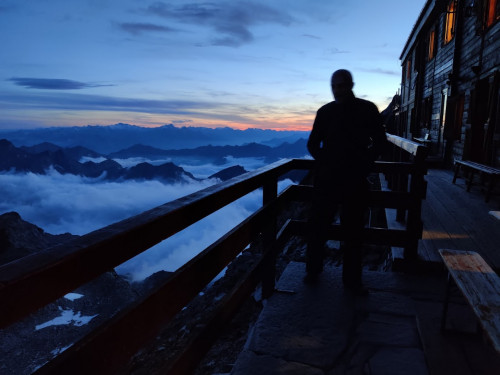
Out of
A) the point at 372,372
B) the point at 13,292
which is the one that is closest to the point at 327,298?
the point at 372,372

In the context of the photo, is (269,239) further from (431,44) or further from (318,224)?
(431,44)

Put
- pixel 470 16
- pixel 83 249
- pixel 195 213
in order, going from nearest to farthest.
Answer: pixel 83 249
pixel 195 213
pixel 470 16

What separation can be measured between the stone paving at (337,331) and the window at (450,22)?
41.0ft

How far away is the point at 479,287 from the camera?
8.24 feet

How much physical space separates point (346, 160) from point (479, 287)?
1.54 metres

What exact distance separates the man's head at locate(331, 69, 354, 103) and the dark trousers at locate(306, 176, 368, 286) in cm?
79

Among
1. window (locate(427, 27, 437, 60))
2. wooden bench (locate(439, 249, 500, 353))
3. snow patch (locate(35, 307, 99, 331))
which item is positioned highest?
window (locate(427, 27, 437, 60))

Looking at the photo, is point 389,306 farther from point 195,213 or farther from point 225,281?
point 225,281

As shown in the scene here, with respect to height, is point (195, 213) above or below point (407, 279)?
above

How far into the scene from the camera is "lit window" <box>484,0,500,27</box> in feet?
30.9

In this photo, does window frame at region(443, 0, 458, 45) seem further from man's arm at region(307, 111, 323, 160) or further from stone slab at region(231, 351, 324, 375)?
stone slab at region(231, 351, 324, 375)

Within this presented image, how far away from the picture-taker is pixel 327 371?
8.46 ft

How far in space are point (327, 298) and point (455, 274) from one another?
127 centimetres

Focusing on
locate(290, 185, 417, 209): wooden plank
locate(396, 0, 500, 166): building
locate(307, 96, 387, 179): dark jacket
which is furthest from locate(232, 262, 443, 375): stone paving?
locate(396, 0, 500, 166): building
